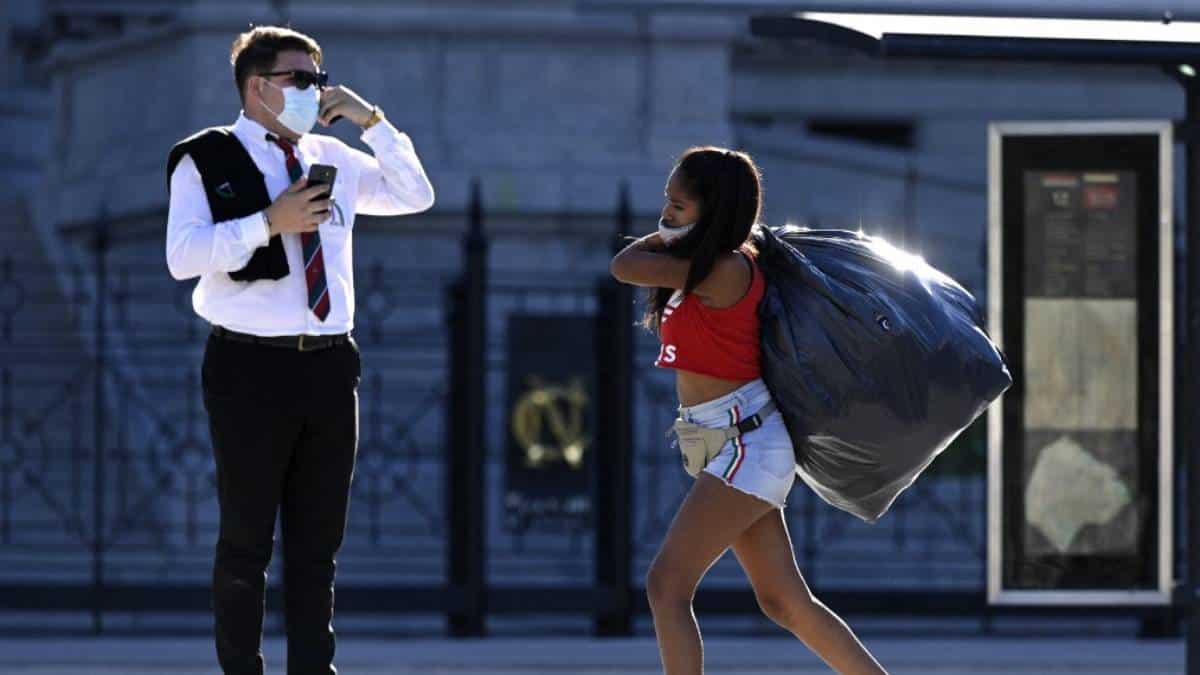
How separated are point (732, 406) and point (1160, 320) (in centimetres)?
288

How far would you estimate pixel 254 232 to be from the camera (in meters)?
5.72

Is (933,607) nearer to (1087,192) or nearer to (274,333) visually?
(1087,192)

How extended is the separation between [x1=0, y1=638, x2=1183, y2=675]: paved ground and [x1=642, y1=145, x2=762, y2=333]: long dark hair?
10.8ft

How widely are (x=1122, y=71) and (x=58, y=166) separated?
395 inches

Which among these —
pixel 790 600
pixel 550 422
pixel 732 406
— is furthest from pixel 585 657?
pixel 732 406

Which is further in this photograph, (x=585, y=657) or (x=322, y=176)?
(x=585, y=657)

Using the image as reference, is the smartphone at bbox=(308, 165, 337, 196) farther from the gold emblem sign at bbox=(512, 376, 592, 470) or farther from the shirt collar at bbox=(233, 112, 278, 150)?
the gold emblem sign at bbox=(512, 376, 592, 470)

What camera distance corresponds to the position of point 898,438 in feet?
19.4

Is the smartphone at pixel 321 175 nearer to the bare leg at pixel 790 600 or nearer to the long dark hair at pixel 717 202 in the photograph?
the long dark hair at pixel 717 202

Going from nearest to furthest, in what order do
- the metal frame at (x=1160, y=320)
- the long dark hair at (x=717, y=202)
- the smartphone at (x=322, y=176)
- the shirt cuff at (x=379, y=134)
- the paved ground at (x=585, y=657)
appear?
the long dark hair at (x=717, y=202) < the smartphone at (x=322, y=176) < the shirt cuff at (x=379, y=134) < the metal frame at (x=1160, y=320) < the paved ground at (x=585, y=657)

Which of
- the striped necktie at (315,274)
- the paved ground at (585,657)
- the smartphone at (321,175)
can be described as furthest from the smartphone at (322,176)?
the paved ground at (585,657)

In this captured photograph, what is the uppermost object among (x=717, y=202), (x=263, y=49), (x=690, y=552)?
(x=263, y=49)

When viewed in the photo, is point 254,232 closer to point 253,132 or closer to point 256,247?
point 256,247

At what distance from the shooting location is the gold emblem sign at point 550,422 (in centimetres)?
1049
